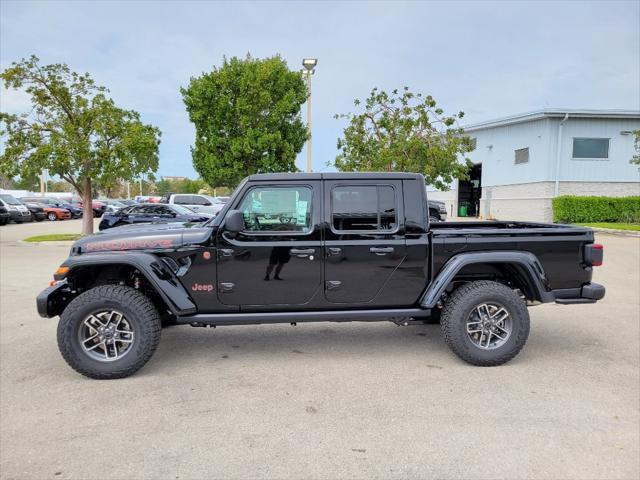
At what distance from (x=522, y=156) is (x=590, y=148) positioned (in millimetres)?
3538

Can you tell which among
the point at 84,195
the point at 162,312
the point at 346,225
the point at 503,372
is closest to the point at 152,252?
the point at 162,312

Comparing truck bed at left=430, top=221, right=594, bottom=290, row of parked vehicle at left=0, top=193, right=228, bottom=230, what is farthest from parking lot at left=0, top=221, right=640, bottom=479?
row of parked vehicle at left=0, top=193, right=228, bottom=230

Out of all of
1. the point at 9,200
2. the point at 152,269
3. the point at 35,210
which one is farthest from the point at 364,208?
the point at 35,210

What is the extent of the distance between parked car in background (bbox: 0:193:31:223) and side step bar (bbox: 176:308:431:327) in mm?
27393

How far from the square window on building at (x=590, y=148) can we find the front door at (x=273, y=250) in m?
25.7

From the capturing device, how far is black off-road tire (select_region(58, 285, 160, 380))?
3988 mm

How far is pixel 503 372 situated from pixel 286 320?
6.83 feet

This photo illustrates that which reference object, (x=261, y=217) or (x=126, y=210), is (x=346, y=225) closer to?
(x=261, y=217)

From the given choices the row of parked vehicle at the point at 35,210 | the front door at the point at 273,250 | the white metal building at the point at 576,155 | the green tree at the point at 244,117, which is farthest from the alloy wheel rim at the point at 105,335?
the white metal building at the point at 576,155

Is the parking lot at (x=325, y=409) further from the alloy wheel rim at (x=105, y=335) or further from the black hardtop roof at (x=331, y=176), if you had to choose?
the black hardtop roof at (x=331, y=176)

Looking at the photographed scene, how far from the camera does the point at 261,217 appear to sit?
4367 mm

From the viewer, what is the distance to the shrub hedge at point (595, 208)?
2372 centimetres

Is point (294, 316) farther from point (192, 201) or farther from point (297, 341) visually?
point (192, 201)

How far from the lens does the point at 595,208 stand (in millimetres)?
23750
